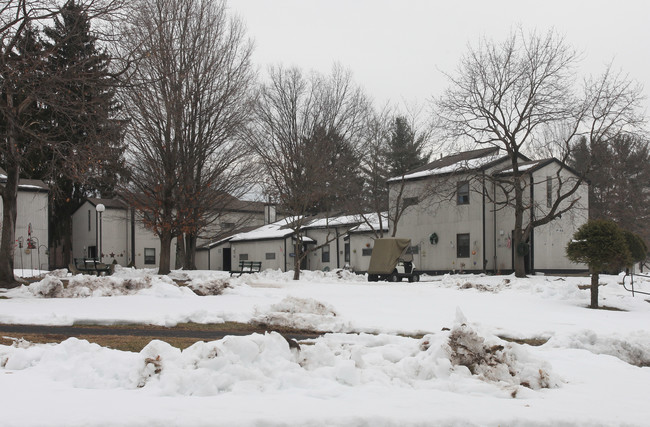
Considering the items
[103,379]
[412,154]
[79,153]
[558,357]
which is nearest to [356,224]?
[412,154]

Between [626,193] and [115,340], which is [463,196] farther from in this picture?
[115,340]

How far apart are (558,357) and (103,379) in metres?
6.03

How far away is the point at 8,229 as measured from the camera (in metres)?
18.9

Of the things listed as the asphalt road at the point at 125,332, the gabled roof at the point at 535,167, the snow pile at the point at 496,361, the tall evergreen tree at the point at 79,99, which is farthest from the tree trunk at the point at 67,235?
the snow pile at the point at 496,361

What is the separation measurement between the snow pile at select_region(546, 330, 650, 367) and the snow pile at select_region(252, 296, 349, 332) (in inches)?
158

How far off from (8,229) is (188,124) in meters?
14.6

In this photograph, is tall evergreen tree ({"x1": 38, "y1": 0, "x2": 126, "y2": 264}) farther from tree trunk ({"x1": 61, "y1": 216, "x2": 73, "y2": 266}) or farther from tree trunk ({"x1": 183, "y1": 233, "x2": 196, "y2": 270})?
tree trunk ({"x1": 61, "y1": 216, "x2": 73, "y2": 266})

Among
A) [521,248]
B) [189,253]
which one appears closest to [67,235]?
[189,253]

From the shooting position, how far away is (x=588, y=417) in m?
5.67

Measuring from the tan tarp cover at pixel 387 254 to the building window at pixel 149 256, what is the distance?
26205 mm

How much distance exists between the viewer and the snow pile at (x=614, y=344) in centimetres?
966

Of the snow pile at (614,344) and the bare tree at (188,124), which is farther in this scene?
the bare tree at (188,124)

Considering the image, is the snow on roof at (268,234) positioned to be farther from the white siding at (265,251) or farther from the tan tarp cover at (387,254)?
the tan tarp cover at (387,254)

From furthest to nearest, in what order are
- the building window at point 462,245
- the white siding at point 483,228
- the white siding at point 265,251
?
the white siding at point 265,251, the building window at point 462,245, the white siding at point 483,228
